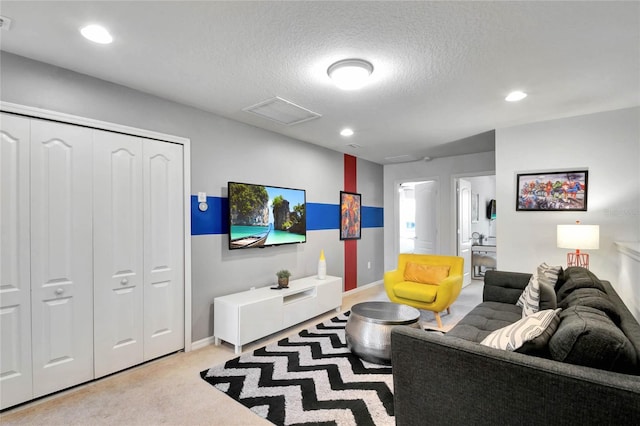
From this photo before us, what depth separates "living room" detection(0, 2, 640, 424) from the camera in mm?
2412

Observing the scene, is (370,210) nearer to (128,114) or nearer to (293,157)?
(293,157)

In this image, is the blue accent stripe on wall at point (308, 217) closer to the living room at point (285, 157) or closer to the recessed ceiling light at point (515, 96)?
the living room at point (285, 157)

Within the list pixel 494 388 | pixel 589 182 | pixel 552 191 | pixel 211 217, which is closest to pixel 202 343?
pixel 211 217

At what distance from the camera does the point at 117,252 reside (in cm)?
262

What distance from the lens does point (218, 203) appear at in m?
3.40

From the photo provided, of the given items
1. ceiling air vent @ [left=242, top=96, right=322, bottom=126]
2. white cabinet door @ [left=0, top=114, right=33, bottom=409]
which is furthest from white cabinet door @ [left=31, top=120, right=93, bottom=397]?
ceiling air vent @ [left=242, top=96, right=322, bottom=126]

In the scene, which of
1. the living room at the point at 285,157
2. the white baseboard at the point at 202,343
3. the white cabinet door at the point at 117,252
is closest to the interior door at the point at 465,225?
the living room at the point at 285,157

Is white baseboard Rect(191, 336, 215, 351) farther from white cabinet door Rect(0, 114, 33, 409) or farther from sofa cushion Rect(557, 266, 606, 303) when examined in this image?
sofa cushion Rect(557, 266, 606, 303)

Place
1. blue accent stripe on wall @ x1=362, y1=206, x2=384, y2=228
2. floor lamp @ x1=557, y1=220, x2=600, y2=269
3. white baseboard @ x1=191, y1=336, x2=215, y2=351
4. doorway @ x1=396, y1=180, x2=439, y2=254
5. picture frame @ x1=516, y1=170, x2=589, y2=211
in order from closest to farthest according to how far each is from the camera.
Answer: floor lamp @ x1=557, y1=220, x2=600, y2=269, white baseboard @ x1=191, y1=336, x2=215, y2=351, picture frame @ x1=516, y1=170, x2=589, y2=211, blue accent stripe on wall @ x1=362, y1=206, x2=384, y2=228, doorway @ x1=396, y1=180, x2=439, y2=254

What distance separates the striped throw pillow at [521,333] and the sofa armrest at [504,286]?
180 cm

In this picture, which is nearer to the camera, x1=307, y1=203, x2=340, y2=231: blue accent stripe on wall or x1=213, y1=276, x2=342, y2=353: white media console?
x1=213, y1=276, x2=342, y2=353: white media console

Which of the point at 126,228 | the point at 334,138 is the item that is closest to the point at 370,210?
the point at 334,138

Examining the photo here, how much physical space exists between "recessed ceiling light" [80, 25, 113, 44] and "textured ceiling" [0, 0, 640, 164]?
0.05 m

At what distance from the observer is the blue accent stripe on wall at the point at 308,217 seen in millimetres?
3204
